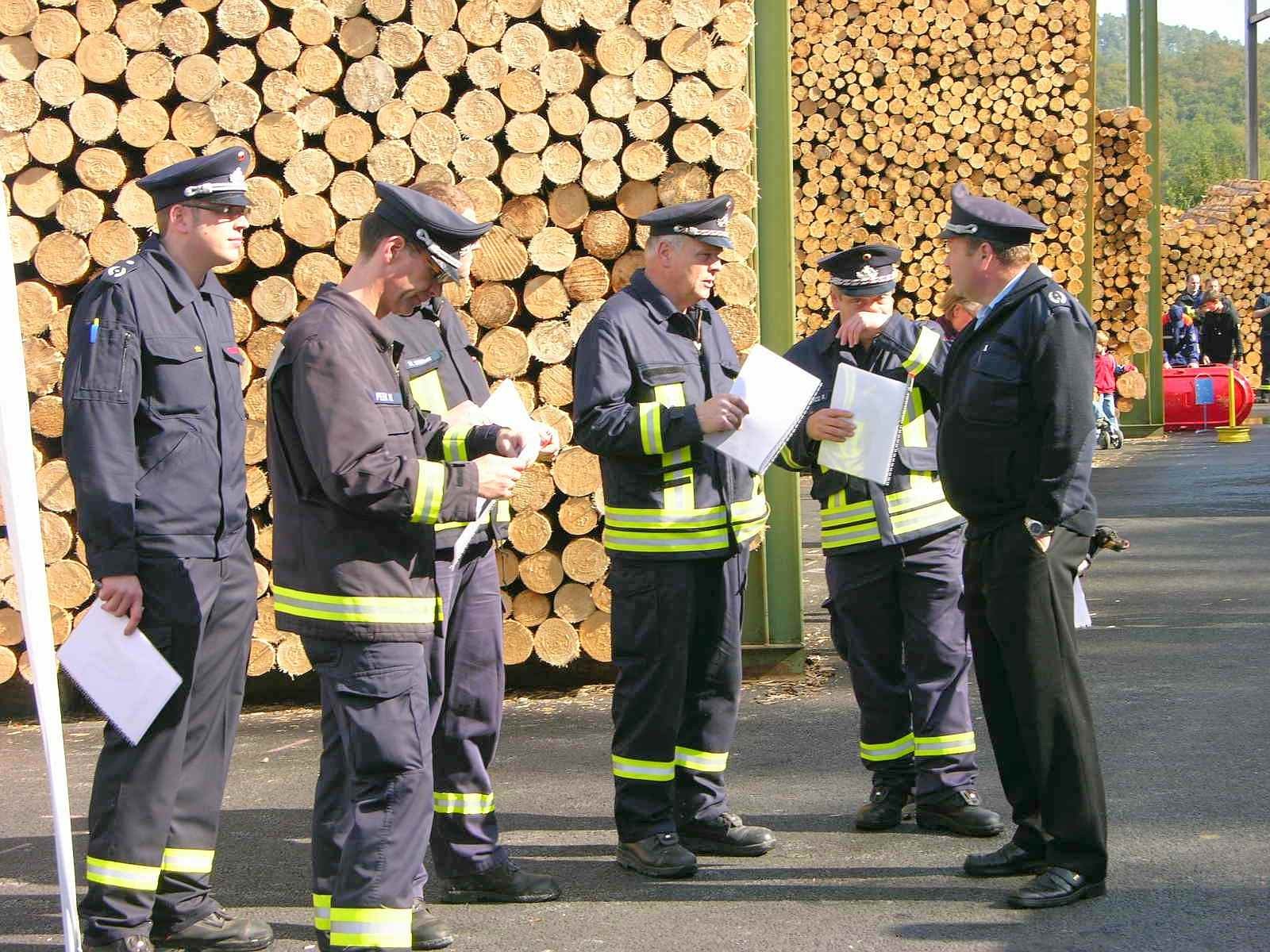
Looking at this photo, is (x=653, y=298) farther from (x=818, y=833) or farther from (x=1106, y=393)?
(x=1106, y=393)

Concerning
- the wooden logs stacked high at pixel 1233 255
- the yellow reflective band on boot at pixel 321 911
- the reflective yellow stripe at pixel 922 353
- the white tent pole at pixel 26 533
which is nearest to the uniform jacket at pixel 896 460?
the reflective yellow stripe at pixel 922 353

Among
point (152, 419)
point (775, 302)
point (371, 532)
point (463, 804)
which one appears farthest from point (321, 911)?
point (775, 302)

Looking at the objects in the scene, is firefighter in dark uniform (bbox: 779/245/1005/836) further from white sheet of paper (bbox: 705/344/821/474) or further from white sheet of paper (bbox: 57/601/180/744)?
white sheet of paper (bbox: 57/601/180/744)

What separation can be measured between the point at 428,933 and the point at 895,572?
2.03 metres

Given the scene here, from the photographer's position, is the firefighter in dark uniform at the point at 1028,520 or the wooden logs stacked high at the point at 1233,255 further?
the wooden logs stacked high at the point at 1233,255

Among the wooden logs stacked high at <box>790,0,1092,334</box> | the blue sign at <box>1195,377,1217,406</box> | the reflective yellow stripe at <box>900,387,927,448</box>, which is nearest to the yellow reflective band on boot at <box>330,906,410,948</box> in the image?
the reflective yellow stripe at <box>900,387,927,448</box>

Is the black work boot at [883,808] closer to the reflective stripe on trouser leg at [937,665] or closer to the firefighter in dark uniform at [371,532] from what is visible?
the reflective stripe on trouser leg at [937,665]

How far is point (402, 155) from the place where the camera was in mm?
6906

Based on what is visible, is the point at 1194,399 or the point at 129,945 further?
the point at 1194,399

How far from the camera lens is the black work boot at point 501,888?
4602mm

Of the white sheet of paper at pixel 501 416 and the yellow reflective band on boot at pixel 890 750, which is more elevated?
the white sheet of paper at pixel 501 416

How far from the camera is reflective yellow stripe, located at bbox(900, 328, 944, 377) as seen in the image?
17.7 ft

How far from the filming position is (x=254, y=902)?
4648 millimetres

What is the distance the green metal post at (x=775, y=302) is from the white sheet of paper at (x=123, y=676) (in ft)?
12.3
